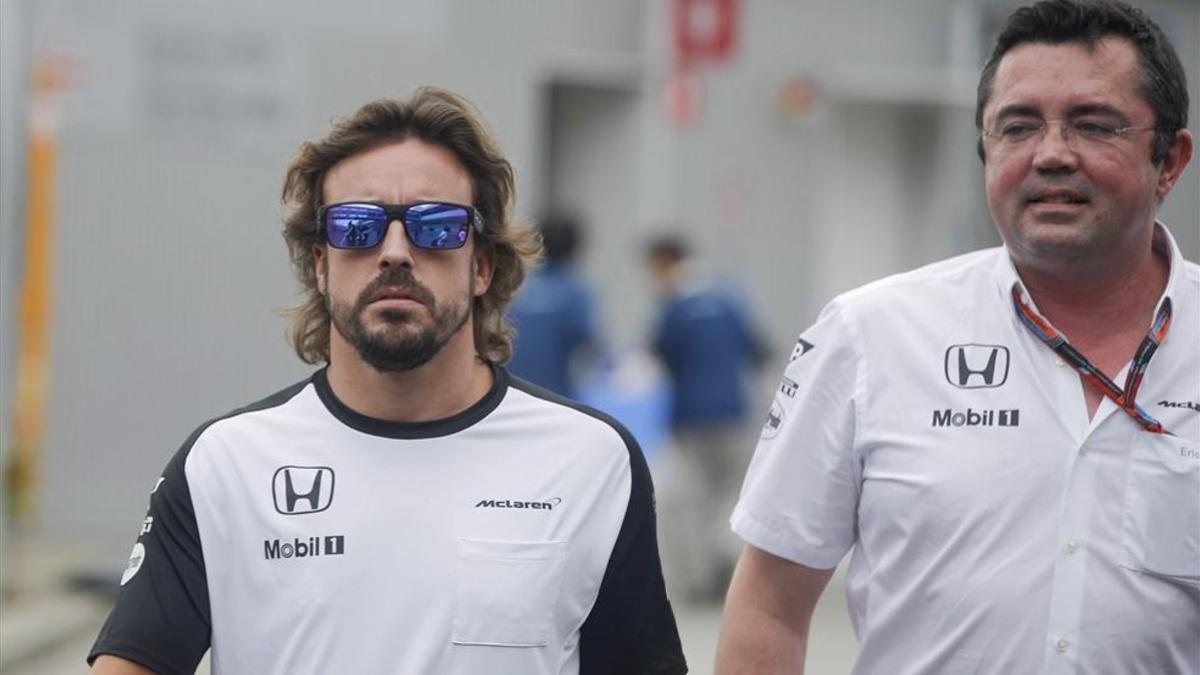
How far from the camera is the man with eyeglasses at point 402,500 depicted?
3.82 m

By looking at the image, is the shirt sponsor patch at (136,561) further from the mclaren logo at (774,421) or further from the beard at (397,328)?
the mclaren logo at (774,421)

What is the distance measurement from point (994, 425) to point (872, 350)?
29cm

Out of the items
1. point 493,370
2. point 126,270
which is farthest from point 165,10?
point 493,370

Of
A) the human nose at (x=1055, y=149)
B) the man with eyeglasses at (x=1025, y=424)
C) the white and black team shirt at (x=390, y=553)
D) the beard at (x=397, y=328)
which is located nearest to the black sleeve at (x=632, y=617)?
the white and black team shirt at (x=390, y=553)

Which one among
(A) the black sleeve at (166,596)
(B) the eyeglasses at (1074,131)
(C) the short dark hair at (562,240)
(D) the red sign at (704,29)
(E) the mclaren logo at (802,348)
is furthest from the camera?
(D) the red sign at (704,29)

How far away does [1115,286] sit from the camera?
4223 millimetres

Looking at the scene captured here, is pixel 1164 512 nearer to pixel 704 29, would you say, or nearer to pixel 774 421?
pixel 774 421

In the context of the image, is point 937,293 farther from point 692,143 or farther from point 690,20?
point 692,143

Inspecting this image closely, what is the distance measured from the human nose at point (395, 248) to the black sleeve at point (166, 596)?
20.5 inches

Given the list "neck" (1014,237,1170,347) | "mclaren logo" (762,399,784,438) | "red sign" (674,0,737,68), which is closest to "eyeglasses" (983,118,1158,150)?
"neck" (1014,237,1170,347)

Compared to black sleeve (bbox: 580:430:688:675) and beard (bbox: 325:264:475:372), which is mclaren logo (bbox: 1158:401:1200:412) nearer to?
black sleeve (bbox: 580:430:688:675)

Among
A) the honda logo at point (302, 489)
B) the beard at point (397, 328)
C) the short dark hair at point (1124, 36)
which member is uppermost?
the short dark hair at point (1124, 36)

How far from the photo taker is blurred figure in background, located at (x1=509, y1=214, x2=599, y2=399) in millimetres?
11750

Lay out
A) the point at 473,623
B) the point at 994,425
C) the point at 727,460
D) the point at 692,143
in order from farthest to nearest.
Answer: the point at 692,143, the point at 727,460, the point at 994,425, the point at 473,623
